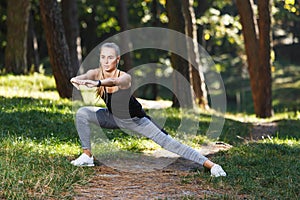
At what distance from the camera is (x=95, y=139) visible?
10.5 meters

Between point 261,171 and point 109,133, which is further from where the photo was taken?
point 109,133

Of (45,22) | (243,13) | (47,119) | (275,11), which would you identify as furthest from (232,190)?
(275,11)

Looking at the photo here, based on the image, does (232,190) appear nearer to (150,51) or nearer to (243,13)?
(243,13)

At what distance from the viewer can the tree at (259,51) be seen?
19594mm

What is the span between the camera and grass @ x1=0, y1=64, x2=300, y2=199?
722 centimetres

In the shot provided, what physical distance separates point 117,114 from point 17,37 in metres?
12.9

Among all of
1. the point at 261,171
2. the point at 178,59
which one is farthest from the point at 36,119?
the point at 178,59

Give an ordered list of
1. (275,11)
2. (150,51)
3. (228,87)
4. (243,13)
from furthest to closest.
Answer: (228,87), (150,51), (275,11), (243,13)

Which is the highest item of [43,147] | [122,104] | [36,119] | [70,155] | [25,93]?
[122,104]

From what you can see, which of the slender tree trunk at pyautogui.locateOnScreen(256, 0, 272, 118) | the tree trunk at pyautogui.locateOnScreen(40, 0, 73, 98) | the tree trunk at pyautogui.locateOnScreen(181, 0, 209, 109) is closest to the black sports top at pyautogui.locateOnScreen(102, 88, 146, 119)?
the tree trunk at pyautogui.locateOnScreen(40, 0, 73, 98)

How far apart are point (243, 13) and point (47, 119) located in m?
10.00

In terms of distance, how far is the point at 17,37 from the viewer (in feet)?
67.0

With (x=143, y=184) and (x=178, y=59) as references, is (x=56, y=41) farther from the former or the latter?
(x=143, y=184)

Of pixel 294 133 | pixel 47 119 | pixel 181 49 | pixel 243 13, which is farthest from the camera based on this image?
pixel 243 13
